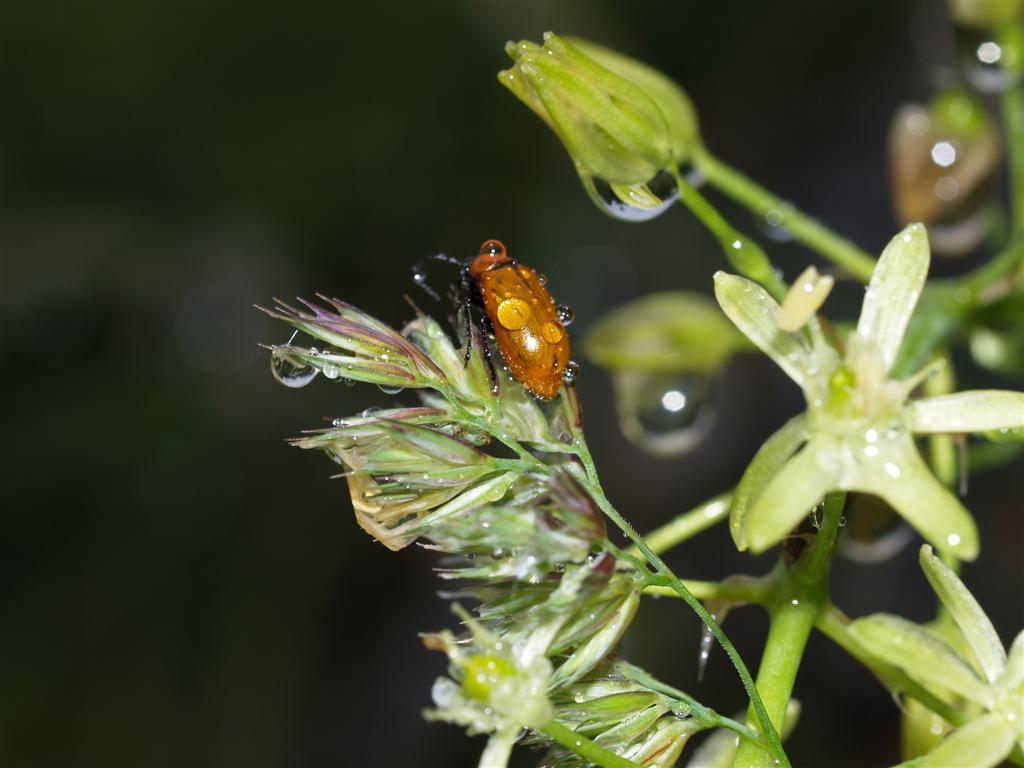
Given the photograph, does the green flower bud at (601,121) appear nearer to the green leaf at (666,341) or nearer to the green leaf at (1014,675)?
the green leaf at (666,341)

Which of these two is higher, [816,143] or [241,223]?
[816,143]

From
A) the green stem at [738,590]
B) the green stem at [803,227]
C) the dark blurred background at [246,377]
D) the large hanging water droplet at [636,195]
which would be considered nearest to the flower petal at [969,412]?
the green stem at [738,590]

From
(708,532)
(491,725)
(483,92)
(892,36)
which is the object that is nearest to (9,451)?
(483,92)

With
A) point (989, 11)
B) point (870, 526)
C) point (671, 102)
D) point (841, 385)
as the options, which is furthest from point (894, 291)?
point (989, 11)

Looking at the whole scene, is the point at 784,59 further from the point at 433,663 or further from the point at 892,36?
the point at 433,663

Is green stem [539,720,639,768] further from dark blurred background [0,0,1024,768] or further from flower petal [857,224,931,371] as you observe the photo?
dark blurred background [0,0,1024,768]

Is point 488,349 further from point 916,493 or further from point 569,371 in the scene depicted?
point 916,493

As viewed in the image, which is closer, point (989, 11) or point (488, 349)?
point (488, 349)
